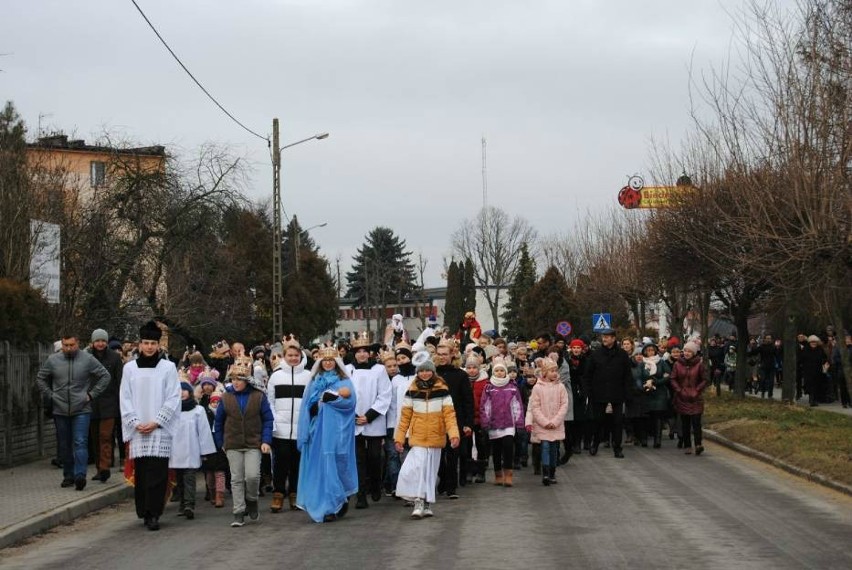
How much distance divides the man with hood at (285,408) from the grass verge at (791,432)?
22.2 feet

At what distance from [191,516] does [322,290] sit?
71427 millimetres

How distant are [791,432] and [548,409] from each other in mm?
6985

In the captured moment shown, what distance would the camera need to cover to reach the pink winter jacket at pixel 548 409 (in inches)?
670

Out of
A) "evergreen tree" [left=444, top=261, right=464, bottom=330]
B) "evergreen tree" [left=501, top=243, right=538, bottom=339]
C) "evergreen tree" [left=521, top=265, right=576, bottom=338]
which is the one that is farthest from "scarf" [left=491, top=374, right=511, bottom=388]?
"evergreen tree" [left=444, top=261, right=464, bottom=330]

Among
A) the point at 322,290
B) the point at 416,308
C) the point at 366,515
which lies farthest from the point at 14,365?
the point at 416,308

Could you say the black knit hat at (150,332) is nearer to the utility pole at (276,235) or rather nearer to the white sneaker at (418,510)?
the white sneaker at (418,510)

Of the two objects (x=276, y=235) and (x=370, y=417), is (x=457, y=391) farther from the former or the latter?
(x=276, y=235)

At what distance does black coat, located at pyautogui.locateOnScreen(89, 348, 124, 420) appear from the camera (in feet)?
53.9

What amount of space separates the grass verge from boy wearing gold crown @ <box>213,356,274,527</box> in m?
7.26

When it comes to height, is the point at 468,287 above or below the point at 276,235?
above

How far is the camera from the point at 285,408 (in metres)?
14.3

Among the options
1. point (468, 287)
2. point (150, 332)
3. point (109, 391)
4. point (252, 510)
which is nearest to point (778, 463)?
point (252, 510)

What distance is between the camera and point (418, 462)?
1389 centimetres

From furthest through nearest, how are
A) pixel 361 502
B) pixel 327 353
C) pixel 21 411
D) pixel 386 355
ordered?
pixel 21 411, pixel 386 355, pixel 361 502, pixel 327 353
